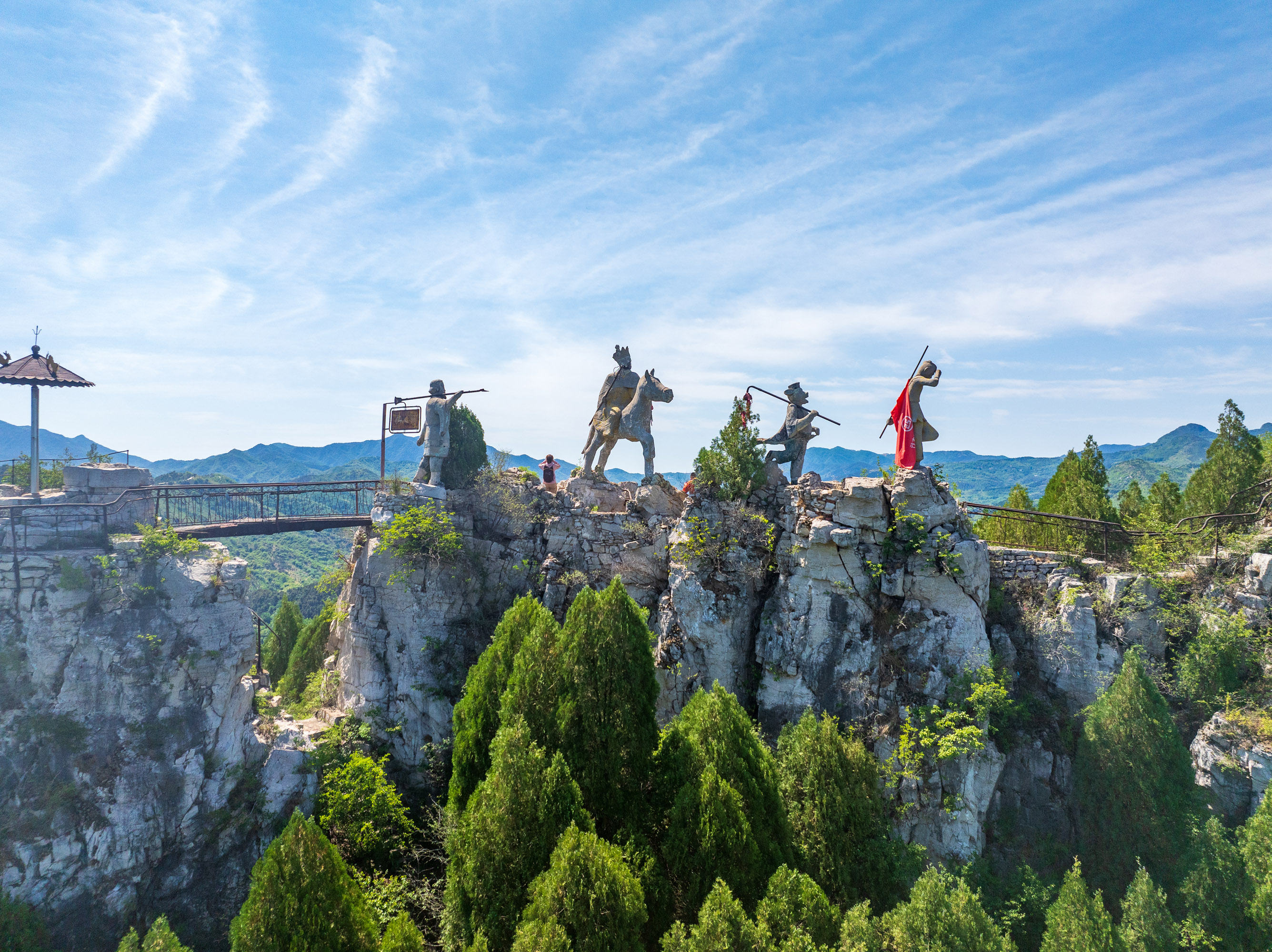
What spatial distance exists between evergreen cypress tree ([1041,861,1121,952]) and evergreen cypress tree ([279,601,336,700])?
919 inches

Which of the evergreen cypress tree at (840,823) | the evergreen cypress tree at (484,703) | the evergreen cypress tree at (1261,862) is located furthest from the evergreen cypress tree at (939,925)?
the evergreen cypress tree at (484,703)

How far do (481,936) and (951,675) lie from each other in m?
12.1

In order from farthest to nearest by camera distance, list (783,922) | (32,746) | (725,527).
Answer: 1. (725,527)
2. (32,746)
3. (783,922)

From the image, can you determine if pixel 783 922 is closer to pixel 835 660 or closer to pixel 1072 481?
pixel 835 660

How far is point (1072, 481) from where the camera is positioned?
74.7 feet

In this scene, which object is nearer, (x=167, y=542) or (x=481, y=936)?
(x=481, y=936)

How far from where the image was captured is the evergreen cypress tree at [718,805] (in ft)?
41.4

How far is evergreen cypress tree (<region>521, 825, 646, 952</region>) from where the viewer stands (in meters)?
10.8

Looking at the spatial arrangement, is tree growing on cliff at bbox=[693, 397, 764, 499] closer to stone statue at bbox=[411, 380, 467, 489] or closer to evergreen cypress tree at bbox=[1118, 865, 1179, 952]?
stone statue at bbox=[411, 380, 467, 489]

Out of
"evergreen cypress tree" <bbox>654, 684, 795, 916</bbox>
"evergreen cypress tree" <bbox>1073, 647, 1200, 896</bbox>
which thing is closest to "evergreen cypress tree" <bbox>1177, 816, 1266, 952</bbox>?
"evergreen cypress tree" <bbox>1073, 647, 1200, 896</bbox>

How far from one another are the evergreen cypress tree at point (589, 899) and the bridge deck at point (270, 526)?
12.4 m

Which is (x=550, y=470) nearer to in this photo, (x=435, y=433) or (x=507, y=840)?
(x=435, y=433)

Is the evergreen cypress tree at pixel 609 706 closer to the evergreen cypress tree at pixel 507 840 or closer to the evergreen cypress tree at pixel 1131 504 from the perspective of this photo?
the evergreen cypress tree at pixel 507 840

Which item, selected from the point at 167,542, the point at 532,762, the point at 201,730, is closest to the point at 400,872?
the point at 201,730
